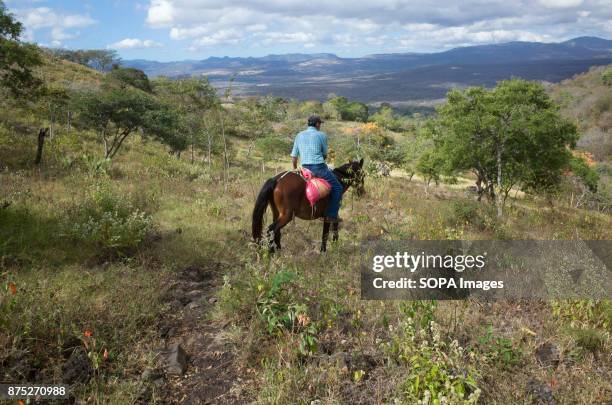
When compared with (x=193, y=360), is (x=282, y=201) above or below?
above

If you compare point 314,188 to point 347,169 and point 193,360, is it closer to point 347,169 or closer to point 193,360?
point 347,169

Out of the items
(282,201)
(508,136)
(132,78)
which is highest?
(132,78)

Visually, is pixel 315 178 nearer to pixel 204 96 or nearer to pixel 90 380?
pixel 90 380

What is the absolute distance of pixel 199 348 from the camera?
4.59 meters

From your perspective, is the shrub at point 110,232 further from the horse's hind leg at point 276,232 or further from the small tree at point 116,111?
the small tree at point 116,111

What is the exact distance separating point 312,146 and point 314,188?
0.89 metres

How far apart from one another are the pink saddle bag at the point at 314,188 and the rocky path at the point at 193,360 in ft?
9.10

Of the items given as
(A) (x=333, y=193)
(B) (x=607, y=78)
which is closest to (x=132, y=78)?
(A) (x=333, y=193)

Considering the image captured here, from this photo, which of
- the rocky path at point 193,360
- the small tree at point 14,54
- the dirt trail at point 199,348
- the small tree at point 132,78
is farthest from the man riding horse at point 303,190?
the small tree at point 132,78

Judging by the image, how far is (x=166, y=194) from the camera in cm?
1189

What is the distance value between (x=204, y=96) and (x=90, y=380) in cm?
3218

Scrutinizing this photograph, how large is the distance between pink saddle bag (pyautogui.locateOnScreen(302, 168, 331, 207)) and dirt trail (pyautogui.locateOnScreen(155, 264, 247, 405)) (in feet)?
8.10

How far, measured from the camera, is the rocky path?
151 inches

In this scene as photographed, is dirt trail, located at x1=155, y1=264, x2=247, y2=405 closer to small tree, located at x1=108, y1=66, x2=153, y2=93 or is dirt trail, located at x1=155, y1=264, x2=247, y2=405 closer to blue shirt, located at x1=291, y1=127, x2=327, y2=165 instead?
blue shirt, located at x1=291, y1=127, x2=327, y2=165
